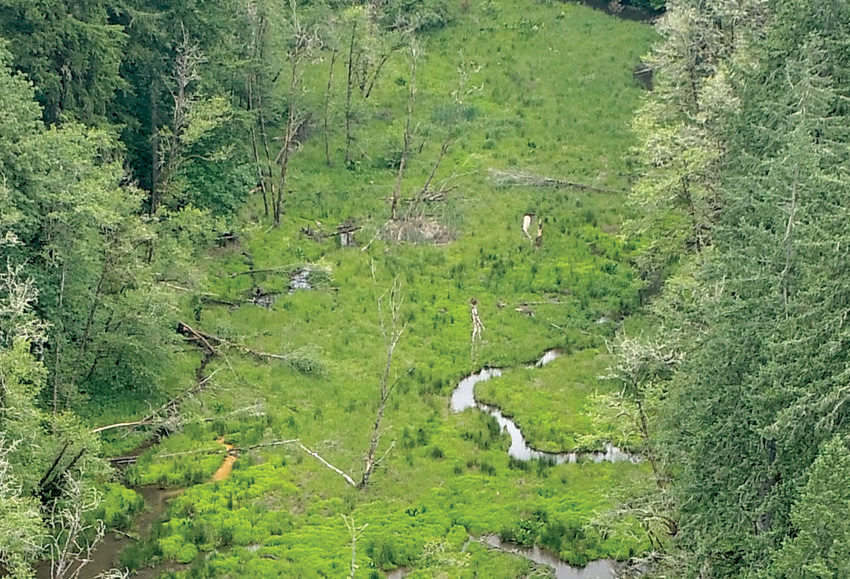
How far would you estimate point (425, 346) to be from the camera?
24016 mm

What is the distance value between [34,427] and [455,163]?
64.6 ft

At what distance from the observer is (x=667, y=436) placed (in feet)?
47.1

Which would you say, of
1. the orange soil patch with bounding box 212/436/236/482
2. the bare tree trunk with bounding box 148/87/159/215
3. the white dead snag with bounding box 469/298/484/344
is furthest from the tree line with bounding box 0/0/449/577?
the white dead snag with bounding box 469/298/484/344

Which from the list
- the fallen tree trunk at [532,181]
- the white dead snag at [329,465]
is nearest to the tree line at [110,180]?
the white dead snag at [329,465]

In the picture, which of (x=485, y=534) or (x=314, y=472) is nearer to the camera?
(x=485, y=534)

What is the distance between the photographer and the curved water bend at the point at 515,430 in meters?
20.3

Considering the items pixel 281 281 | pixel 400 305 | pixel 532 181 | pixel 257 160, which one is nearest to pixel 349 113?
pixel 257 160

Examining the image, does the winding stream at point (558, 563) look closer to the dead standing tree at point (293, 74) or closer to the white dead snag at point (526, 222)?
the white dead snag at point (526, 222)

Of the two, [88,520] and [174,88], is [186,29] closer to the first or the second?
[174,88]

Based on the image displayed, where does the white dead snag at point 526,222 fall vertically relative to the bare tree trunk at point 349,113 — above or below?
below

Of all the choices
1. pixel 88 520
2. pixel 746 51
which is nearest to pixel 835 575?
pixel 88 520

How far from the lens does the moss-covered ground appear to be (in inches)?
704

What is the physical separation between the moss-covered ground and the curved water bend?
24cm

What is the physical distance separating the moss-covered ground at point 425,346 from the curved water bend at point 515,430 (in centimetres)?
24
